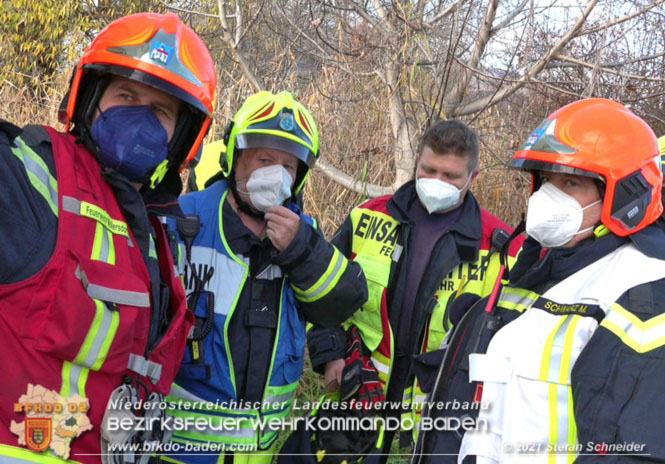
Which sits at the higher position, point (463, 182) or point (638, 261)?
point (463, 182)

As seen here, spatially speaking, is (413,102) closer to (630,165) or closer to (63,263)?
(630,165)

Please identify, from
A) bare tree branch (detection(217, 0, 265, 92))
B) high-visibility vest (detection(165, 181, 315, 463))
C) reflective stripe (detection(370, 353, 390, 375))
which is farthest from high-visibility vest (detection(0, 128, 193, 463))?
bare tree branch (detection(217, 0, 265, 92))

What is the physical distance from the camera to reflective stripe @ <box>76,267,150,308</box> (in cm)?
186

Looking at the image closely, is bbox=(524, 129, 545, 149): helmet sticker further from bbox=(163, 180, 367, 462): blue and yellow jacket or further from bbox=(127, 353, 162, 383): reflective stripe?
bbox=(127, 353, 162, 383): reflective stripe

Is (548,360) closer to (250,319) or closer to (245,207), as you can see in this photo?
(250,319)

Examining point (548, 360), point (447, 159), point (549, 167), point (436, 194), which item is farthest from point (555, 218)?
point (447, 159)

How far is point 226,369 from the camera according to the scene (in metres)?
A: 2.70

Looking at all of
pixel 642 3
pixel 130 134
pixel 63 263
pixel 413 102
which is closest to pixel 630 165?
pixel 130 134

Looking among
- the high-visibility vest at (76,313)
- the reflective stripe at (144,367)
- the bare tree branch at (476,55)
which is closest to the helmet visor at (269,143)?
the high-visibility vest at (76,313)

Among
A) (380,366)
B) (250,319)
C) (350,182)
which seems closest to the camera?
(250,319)

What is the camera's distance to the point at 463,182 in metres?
3.64

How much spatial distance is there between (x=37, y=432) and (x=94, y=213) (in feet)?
2.05

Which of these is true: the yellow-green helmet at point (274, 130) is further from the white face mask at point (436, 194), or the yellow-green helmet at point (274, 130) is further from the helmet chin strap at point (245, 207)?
the white face mask at point (436, 194)

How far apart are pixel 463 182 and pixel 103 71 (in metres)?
2.04
